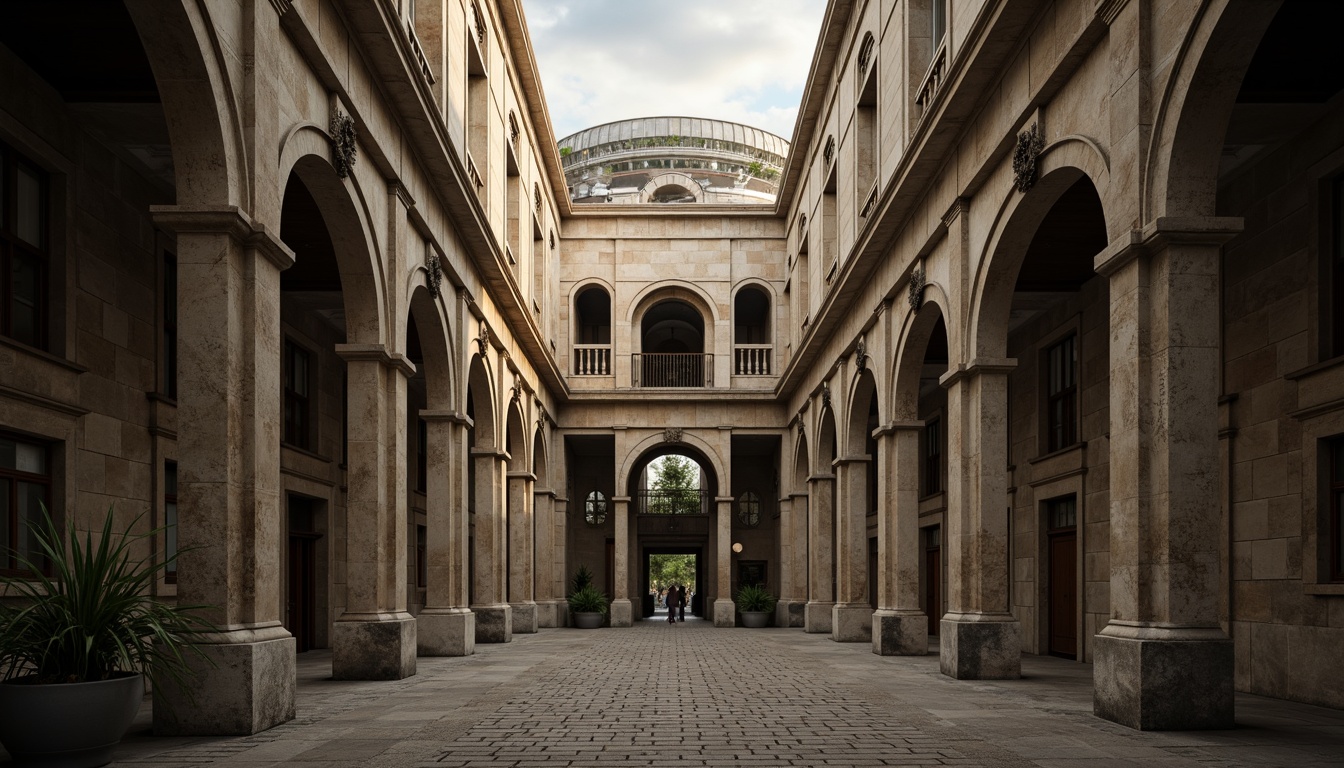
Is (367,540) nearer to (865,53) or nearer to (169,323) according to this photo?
(169,323)

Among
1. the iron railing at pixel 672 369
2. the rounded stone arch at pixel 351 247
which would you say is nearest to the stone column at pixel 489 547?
the rounded stone arch at pixel 351 247

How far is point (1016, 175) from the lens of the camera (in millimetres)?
11844

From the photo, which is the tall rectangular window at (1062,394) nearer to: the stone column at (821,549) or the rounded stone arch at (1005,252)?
the rounded stone arch at (1005,252)

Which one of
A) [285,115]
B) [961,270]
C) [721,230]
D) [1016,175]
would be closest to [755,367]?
[721,230]

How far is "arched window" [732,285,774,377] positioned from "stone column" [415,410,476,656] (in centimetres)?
1550

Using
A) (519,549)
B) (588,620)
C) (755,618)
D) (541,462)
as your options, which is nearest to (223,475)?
(519,549)

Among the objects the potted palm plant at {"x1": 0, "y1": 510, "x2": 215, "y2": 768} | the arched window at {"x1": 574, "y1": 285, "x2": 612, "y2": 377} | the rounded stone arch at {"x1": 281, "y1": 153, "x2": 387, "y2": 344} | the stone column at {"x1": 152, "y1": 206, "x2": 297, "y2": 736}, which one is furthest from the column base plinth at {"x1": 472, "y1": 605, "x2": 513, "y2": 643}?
the potted palm plant at {"x1": 0, "y1": 510, "x2": 215, "y2": 768}

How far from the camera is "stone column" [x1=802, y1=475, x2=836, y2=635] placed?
26.1m

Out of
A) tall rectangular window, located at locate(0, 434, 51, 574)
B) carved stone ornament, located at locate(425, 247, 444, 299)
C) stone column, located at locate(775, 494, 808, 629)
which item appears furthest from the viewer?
stone column, located at locate(775, 494, 808, 629)

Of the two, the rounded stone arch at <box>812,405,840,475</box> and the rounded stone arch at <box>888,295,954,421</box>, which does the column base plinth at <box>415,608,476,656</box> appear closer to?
the rounded stone arch at <box>888,295,954,421</box>

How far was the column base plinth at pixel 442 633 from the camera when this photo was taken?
693 inches

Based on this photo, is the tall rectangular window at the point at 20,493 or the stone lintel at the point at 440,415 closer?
the tall rectangular window at the point at 20,493

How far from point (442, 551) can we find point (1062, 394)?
32.6 ft

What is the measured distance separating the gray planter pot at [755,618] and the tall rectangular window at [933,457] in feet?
25.3
